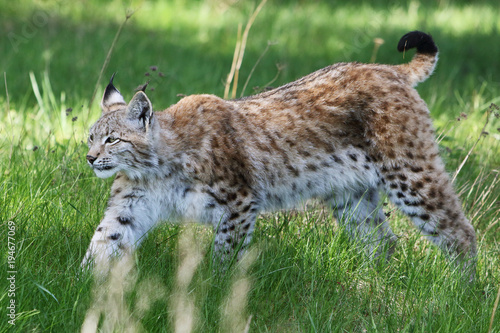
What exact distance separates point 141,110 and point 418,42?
2103 mm

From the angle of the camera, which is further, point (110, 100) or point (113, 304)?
point (110, 100)

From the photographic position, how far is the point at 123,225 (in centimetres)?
424

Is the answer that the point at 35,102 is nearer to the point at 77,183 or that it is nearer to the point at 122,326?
the point at 77,183

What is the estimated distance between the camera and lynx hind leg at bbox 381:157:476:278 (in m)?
4.63

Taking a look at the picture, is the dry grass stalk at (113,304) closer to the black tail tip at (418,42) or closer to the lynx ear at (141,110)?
the lynx ear at (141,110)

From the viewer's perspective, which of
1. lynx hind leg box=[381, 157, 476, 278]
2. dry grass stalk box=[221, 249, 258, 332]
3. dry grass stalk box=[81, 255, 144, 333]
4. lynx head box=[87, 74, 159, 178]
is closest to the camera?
dry grass stalk box=[81, 255, 144, 333]

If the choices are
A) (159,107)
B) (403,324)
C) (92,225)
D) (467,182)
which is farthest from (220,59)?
(403,324)

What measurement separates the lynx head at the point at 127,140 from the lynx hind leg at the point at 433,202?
5.39ft

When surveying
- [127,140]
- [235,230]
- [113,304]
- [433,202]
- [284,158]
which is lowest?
[433,202]

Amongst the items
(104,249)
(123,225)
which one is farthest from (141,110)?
(104,249)

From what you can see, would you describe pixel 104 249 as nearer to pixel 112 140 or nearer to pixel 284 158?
pixel 112 140

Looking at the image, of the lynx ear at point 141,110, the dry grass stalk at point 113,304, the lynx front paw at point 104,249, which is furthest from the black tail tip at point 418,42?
the dry grass stalk at point 113,304

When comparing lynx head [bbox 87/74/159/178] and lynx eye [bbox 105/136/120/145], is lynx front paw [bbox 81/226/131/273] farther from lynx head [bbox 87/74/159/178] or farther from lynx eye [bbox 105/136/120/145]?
lynx eye [bbox 105/136/120/145]

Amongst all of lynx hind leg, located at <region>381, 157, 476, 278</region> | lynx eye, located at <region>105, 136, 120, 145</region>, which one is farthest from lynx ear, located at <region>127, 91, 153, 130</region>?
lynx hind leg, located at <region>381, 157, 476, 278</region>
